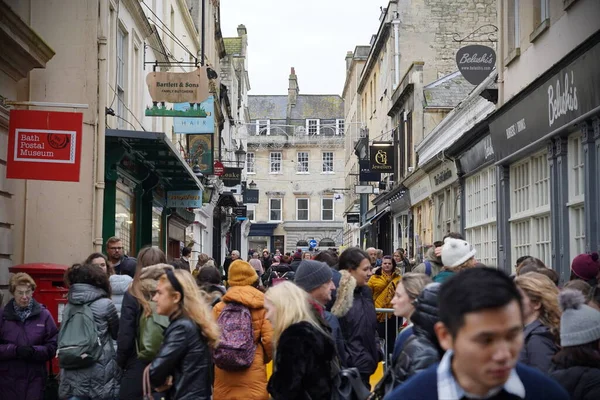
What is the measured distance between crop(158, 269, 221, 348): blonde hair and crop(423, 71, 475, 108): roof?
24282 mm

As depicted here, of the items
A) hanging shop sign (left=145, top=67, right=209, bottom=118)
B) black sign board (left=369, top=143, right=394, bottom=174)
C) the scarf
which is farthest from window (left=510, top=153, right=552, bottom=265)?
black sign board (left=369, top=143, right=394, bottom=174)

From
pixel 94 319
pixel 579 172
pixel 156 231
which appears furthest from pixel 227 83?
pixel 94 319

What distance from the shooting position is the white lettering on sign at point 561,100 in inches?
501

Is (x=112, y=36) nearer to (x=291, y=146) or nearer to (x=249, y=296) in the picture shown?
(x=249, y=296)

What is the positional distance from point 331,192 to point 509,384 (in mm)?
73725

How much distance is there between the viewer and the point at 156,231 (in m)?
24.6

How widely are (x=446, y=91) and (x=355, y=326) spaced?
2242 centimetres

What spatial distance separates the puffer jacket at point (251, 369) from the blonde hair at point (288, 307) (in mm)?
1228

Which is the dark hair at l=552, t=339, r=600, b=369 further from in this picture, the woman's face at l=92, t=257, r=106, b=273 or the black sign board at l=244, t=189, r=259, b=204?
the black sign board at l=244, t=189, r=259, b=204

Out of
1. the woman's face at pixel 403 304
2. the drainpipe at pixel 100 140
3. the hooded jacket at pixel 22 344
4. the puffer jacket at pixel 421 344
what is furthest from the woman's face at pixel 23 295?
the drainpipe at pixel 100 140

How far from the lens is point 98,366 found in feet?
26.1

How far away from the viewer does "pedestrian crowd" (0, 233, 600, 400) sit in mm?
2941

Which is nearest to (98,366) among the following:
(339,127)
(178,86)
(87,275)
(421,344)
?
(87,275)

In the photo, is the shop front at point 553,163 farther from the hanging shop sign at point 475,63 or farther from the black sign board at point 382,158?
the black sign board at point 382,158
